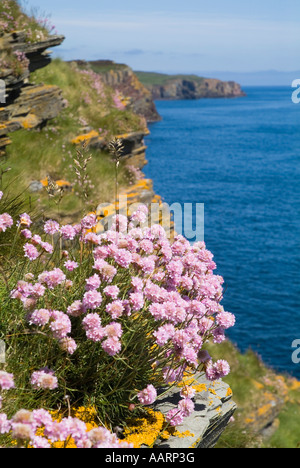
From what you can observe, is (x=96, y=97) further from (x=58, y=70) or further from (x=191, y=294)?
(x=191, y=294)

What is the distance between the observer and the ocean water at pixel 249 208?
34.7 meters

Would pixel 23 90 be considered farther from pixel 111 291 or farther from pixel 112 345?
pixel 112 345

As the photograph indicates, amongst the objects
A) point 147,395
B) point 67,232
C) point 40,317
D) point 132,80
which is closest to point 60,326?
point 40,317

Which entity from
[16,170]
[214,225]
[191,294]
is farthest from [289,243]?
[191,294]

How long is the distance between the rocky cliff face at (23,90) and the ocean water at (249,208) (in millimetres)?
8726

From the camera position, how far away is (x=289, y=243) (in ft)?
162

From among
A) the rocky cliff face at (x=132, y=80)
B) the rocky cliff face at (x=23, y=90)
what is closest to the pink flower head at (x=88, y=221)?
the rocky cliff face at (x=23, y=90)

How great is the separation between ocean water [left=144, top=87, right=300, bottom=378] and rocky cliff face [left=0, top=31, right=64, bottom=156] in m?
8.73

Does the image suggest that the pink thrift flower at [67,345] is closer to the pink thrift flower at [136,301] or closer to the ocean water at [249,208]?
the pink thrift flower at [136,301]

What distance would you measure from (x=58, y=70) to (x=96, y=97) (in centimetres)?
186

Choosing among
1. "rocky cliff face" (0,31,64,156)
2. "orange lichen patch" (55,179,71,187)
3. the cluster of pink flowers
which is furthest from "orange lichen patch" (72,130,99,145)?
the cluster of pink flowers

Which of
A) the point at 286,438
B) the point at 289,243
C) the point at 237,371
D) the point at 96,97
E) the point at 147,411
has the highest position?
the point at 96,97

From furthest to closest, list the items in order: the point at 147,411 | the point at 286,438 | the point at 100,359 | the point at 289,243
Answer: the point at 289,243, the point at 286,438, the point at 147,411, the point at 100,359

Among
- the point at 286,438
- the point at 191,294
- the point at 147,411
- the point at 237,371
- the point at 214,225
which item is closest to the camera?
the point at 147,411
